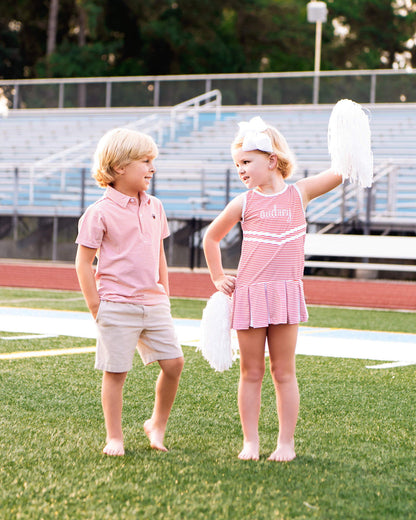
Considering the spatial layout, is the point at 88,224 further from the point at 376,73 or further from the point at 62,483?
the point at 376,73

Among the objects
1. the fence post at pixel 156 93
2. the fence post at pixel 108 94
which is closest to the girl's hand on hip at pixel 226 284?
the fence post at pixel 156 93

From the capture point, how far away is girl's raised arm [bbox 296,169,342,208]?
13.3 ft

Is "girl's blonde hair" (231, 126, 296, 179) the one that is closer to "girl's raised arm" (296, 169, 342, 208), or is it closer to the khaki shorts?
"girl's raised arm" (296, 169, 342, 208)

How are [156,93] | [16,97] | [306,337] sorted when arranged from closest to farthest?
[306,337]
[156,93]
[16,97]

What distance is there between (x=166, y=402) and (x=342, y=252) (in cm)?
1236

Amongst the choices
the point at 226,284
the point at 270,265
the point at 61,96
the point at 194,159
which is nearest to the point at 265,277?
the point at 270,265

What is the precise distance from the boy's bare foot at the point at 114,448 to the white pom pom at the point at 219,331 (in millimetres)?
520

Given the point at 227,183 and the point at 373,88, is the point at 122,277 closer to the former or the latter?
the point at 227,183

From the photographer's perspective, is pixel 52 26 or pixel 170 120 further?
pixel 52 26

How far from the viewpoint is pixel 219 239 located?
3.99 metres

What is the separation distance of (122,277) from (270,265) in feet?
2.08

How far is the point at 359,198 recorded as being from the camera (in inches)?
694

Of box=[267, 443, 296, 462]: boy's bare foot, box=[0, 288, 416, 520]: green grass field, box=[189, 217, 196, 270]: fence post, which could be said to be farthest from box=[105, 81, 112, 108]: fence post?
box=[267, 443, 296, 462]: boy's bare foot

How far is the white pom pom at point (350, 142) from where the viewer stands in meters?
4.02
